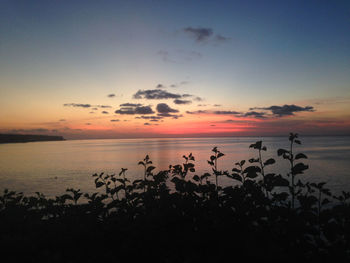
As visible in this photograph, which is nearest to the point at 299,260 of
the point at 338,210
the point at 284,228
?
the point at 284,228

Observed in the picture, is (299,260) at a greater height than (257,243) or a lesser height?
lesser

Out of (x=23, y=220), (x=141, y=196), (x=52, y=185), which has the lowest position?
(x=52, y=185)

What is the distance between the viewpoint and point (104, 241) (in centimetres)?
306

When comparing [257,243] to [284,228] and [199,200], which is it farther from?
[199,200]

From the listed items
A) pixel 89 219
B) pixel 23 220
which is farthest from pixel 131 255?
pixel 23 220

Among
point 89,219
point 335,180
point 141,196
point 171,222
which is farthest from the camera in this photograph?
point 335,180

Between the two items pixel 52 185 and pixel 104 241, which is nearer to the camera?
pixel 104 241

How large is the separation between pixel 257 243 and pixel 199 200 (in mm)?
1531

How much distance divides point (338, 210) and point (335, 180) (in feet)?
129

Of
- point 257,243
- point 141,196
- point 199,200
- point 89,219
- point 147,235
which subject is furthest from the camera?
point 141,196

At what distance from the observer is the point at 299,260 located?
8.52 feet

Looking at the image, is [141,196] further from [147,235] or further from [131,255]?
[131,255]

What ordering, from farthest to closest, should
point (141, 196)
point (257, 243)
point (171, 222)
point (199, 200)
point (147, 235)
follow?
point (141, 196) → point (199, 200) → point (171, 222) → point (147, 235) → point (257, 243)

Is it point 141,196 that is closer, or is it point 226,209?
point 226,209
